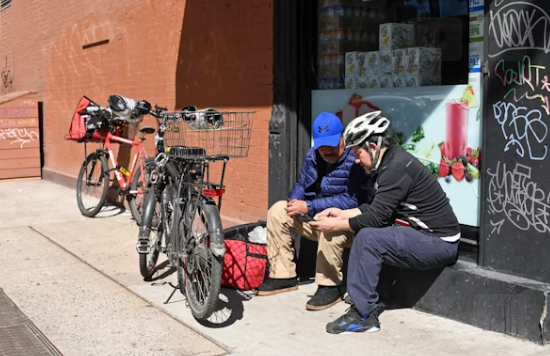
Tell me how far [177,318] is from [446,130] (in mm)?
2321

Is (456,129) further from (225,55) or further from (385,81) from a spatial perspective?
(225,55)

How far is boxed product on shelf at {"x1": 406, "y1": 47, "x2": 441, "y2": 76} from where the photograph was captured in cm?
501

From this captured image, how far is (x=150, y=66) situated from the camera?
27.7ft

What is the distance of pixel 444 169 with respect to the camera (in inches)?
187

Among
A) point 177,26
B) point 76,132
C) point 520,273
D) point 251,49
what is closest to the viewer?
point 520,273

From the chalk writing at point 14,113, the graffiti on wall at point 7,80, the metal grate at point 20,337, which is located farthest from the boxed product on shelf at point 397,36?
the graffiti on wall at point 7,80

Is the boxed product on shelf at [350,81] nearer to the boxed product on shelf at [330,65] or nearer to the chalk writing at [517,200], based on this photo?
the boxed product on shelf at [330,65]

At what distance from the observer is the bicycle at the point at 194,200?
4367 millimetres

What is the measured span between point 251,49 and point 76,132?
2.99 metres

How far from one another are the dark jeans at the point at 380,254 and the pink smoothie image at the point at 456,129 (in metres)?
0.69

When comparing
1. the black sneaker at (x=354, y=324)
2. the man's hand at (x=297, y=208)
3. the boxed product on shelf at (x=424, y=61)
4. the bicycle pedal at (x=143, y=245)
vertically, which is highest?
the boxed product on shelf at (x=424, y=61)

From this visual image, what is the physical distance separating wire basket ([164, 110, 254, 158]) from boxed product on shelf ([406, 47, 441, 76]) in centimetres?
141

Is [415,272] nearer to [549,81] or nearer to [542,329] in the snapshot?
[542,329]

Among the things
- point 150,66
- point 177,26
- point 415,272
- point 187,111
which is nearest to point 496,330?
point 415,272
